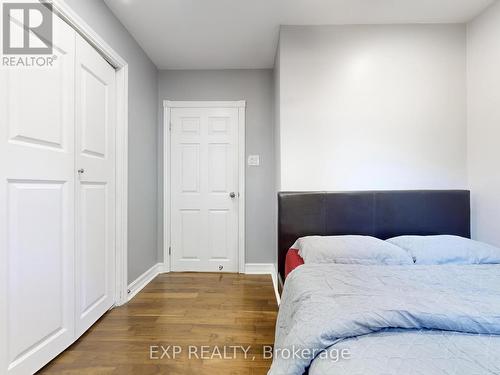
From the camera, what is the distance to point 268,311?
6.98 ft

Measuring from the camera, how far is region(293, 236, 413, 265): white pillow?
65.0 inches

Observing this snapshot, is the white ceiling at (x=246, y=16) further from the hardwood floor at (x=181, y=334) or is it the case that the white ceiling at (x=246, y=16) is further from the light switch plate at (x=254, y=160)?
the hardwood floor at (x=181, y=334)

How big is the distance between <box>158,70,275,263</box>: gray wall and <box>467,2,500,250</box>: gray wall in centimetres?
188

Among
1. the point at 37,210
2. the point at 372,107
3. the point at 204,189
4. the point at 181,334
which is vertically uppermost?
the point at 372,107

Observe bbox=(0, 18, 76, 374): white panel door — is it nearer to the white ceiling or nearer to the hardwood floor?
the hardwood floor

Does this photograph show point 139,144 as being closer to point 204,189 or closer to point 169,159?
point 169,159

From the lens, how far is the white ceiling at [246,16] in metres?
1.99

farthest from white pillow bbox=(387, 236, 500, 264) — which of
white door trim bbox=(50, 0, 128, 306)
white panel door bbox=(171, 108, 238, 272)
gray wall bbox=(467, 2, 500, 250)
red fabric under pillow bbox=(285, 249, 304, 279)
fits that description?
white door trim bbox=(50, 0, 128, 306)

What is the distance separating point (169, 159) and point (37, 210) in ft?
5.86

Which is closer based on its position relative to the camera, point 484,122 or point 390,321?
point 390,321

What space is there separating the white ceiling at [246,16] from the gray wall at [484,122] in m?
0.19

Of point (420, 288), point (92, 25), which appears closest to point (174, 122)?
point (92, 25)

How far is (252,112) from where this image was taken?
10.2ft

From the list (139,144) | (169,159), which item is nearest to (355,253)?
(139,144)
